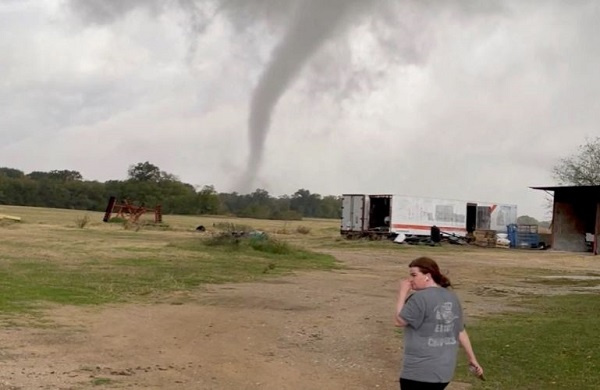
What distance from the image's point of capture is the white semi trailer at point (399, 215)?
47.2 m

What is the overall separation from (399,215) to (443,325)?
4285 cm

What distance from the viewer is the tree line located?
10869 centimetres

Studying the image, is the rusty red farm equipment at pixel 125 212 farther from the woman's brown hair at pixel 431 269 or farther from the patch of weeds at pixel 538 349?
the woman's brown hair at pixel 431 269

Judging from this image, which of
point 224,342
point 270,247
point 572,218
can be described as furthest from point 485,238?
point 224,342

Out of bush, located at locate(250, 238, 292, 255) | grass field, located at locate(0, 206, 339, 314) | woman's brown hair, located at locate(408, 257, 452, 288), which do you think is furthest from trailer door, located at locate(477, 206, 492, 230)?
woman's brown hair, located at locate(408, 257, 452, 288)

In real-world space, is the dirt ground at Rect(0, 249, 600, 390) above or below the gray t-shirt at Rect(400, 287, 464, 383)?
below

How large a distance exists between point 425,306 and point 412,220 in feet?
143

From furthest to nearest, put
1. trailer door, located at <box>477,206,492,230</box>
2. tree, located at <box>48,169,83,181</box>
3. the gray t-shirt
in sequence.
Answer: tree, located at <box>48,169,83,181</box>
trailer door, located at <box>477,206,492,230</box>
the gray t-shirt

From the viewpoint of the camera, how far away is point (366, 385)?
828 cm

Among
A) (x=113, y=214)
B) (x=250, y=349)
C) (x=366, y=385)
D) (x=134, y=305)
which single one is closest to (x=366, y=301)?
(x=134, y=305)

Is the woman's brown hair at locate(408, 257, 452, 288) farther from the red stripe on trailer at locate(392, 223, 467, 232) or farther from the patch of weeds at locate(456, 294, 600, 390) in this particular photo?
the red stripe on trailer at locate(392, 223, 467, 232)

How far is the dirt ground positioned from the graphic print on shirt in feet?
12.0

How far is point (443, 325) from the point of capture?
4.67 meters

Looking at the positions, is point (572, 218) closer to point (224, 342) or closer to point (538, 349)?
point (538, 349)
